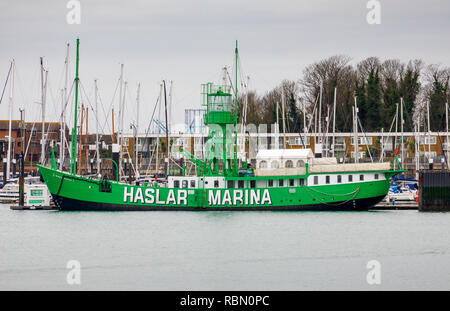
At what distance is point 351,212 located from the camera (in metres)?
55.5

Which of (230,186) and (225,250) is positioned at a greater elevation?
(230,186)

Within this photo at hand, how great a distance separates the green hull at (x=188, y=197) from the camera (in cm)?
5522

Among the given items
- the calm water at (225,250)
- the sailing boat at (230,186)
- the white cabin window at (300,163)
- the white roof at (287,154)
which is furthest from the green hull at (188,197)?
the white roof at (287,154)

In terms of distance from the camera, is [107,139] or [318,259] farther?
[107,139]

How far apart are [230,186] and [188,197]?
276 centimetres

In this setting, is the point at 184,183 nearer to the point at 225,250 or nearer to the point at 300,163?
the point at 300,163

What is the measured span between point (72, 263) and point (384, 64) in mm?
72839

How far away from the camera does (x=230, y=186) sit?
56562 millimetres

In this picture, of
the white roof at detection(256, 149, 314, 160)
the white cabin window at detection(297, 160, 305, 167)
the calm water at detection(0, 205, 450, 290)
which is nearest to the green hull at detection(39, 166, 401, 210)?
the calm water at detection(0, 205, 450, 290)

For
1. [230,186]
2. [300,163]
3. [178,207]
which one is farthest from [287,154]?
[178,207]

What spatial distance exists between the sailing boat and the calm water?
43.5 inches
